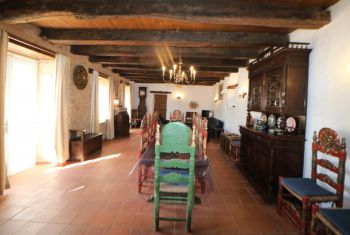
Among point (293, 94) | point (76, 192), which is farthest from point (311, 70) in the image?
point (76, 192)

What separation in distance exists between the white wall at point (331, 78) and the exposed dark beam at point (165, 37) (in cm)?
65

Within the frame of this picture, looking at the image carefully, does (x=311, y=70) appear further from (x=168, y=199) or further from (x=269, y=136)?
(x=168, y=199)

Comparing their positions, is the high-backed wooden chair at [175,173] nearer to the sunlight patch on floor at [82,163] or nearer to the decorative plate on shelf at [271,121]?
the decorative plate on shelf at [271,121]

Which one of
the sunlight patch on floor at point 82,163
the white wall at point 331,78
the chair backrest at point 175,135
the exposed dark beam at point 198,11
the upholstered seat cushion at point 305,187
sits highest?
the exposed dark beam at point 198,11

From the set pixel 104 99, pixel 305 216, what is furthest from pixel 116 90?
pixel 305 216

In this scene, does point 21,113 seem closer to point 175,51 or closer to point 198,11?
point 175,51

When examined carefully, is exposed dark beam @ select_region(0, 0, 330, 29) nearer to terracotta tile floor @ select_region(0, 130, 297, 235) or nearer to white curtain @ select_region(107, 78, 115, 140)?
terracotta tile floor @ select_region(0, 130, 297, 235)

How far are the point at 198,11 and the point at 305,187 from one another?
2.36 m

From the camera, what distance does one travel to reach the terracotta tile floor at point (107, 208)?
8.21 ft

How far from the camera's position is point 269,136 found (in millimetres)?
3250

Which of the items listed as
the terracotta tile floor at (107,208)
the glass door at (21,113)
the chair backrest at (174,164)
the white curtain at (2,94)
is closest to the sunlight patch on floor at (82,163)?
the terracotta tile floor at (107,208)

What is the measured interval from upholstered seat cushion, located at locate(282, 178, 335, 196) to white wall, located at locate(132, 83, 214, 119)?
10.0 meters

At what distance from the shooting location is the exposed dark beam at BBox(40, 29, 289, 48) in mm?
3850

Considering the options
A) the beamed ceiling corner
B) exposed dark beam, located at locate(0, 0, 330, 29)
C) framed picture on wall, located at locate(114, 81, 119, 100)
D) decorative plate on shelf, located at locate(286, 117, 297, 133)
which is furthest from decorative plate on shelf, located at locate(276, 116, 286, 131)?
framed picture on wall, located at locate(114, 81, 119, 100)
